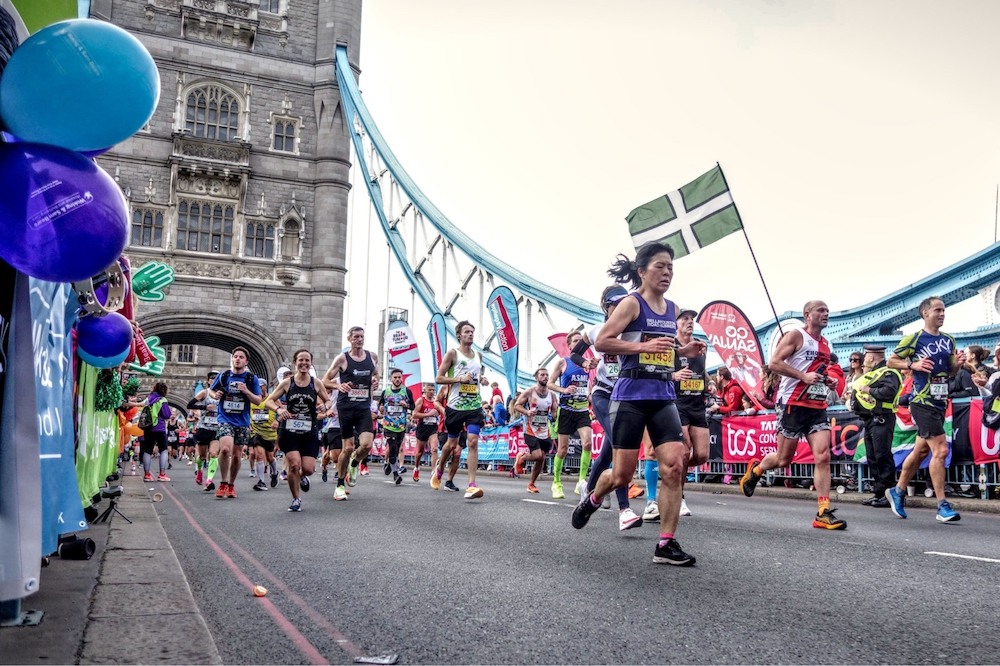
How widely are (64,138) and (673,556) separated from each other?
11.9 feet

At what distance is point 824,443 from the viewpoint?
7.34 metres

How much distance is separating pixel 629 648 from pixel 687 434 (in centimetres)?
543

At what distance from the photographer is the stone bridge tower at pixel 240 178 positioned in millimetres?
37625

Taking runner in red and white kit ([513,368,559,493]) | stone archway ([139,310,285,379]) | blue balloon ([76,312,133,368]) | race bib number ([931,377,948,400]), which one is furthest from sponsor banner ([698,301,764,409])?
stone archway ([139,310,285,379])

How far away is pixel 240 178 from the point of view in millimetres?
38719

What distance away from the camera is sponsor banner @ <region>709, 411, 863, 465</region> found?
40.1 feet

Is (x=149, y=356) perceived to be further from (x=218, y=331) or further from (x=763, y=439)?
(x=218, y=331)

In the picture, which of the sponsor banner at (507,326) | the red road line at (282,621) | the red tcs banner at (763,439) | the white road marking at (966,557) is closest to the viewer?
the red road line at (282,621)

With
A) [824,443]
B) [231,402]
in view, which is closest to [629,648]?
[824,443]

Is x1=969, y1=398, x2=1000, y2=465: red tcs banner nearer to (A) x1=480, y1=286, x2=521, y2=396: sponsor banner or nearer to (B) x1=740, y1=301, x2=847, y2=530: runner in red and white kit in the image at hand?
(B) x1=740, y1=301, x2=847, y2=530: runner in red and white kit

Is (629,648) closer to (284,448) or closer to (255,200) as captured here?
(284,448)

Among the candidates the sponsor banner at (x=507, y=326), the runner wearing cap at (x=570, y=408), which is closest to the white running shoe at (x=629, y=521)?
the runner wearing cap at (x=570, y=408)

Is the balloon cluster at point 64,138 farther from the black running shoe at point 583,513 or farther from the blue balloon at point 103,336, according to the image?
the black running shoe at point 583,513

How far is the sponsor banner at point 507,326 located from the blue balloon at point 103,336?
56.1ft
